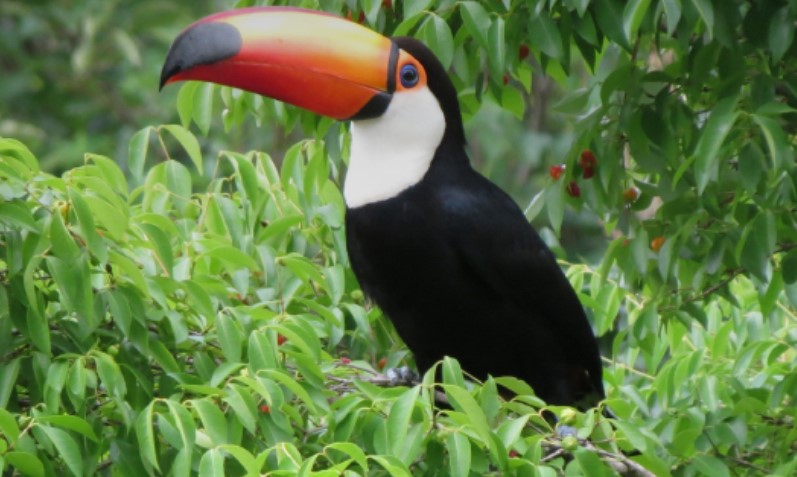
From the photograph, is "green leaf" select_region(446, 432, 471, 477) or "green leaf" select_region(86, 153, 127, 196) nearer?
"green leaf" select_region(446, 432, 471, 477)

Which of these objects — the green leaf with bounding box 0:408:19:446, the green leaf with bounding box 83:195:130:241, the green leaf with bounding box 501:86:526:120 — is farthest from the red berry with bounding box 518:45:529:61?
the green leaf with bounding box 0:408:19:446

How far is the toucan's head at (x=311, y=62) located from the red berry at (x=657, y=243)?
0.58 meters

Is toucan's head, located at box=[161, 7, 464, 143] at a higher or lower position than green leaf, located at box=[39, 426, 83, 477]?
higher

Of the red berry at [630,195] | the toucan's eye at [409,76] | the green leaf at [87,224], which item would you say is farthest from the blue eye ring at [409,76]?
the green leaf at [87,224]

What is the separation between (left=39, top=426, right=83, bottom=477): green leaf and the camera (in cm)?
273

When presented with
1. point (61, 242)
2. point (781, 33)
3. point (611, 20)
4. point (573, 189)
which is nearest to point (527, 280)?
point (573, 189)

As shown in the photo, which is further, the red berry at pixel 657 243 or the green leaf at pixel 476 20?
the red berry at pixel 657 243

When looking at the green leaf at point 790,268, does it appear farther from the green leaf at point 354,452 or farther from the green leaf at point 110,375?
the green leaf at point 110,375

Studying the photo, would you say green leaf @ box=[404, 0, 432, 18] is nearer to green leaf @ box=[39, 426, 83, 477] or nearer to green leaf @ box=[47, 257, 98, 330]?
green leaf @ box=[47, 257, 98, 330]

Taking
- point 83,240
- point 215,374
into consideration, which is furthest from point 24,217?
point 215,374

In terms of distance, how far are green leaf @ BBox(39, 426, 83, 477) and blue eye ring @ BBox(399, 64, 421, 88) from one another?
1.51m

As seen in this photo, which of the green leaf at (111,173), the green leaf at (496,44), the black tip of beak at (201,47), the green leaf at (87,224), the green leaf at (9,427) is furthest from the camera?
the black tip of beak at (201,47)

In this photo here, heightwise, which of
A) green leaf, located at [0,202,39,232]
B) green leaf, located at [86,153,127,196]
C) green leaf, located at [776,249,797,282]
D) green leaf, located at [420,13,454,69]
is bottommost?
green leaf, located at [776,249,797,282]

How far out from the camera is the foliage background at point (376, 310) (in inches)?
113
